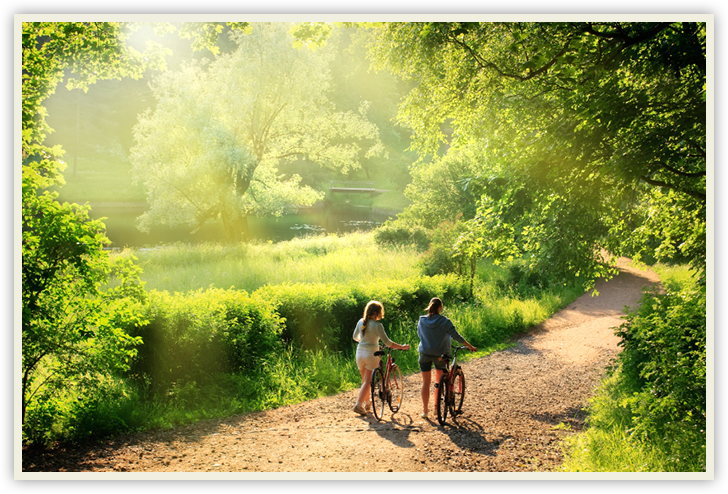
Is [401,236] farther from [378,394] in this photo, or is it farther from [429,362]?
[429,362]

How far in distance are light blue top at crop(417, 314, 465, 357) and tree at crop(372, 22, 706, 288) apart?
2.09 metres

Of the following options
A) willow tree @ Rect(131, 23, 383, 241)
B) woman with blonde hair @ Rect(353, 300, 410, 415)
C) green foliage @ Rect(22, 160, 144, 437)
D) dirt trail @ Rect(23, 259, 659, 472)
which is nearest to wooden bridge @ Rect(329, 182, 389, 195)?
willow tree @ Rect(131, 23, 383, 241)

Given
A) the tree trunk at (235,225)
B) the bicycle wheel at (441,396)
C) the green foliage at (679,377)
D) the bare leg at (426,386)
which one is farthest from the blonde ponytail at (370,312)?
the tree trunk at (235,225)

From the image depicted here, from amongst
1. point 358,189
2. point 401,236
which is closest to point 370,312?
point 401,236

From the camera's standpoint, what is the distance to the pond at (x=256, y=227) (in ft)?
107

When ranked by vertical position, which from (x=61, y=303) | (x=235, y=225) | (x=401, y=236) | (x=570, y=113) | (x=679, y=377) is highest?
(x=570, y=113)

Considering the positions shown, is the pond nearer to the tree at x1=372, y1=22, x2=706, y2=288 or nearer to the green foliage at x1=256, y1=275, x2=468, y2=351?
the green foliage at x1=256, y1=275, x2=468, y2=351

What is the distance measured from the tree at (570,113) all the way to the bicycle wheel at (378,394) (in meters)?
3.21

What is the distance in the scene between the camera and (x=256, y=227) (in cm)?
3981

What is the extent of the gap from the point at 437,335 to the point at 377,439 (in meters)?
1.47

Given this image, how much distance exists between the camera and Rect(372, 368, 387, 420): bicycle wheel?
19.5ft

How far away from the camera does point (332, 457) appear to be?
4.53 m

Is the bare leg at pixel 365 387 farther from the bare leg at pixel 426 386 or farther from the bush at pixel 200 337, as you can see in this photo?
the bush at pixel 200 337
